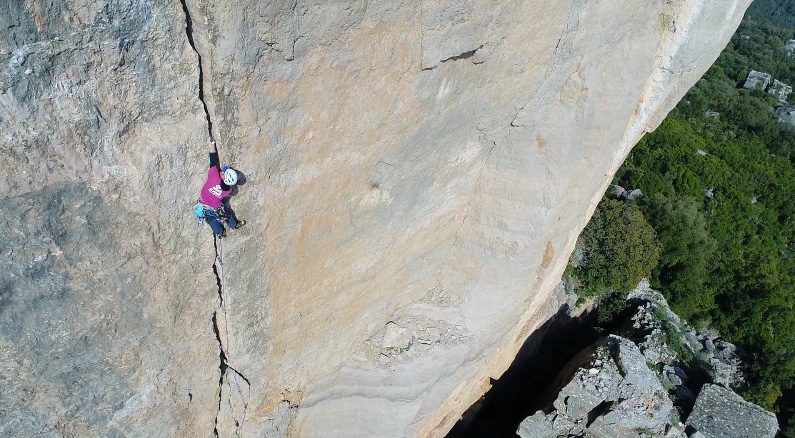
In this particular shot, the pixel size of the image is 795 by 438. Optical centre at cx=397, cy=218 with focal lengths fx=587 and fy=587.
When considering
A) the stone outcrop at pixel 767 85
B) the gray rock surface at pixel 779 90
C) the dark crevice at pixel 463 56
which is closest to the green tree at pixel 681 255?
the dark crevice at pixel 463 56

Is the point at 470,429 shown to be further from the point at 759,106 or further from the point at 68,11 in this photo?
the point at 759,106

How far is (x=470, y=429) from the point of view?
10.1 meters

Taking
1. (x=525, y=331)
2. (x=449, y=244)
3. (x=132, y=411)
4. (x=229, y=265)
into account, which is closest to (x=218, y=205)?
(x=229, y=265)

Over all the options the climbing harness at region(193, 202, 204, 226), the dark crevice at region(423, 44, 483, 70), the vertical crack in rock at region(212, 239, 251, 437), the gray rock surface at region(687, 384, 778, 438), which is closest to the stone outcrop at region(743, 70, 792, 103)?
the gray rock surface at region(687, 384, 778, 438)

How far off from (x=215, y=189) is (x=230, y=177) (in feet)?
0.42

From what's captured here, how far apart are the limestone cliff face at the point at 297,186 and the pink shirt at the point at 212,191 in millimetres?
100

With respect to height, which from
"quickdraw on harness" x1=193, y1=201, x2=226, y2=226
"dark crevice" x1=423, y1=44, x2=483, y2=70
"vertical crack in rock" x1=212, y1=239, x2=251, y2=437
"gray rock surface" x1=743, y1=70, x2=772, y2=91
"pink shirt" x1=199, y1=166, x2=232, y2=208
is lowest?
"gray rock surface" x1=743, y1=70, x2=772, y2=91

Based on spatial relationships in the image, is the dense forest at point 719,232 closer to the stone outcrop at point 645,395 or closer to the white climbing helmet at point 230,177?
the stone outcrop at point 645,395

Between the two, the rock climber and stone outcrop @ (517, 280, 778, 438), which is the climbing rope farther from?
stone outcrop @ (517, 280, 778, 438)

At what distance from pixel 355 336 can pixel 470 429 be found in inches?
184

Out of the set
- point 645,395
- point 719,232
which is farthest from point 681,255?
point 645,395

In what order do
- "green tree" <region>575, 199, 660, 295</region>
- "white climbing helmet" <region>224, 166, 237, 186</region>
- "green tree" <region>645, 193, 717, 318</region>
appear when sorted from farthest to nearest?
"green tree" <region>645, 193, 717, 318</region>
"green tree" <region>575, 199, 660, 295</region>
"white climbing helmet" <region>224, 166, 237, 186</region>

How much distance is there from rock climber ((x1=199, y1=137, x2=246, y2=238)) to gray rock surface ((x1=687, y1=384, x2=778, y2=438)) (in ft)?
31.7

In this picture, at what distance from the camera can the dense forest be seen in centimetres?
1255
